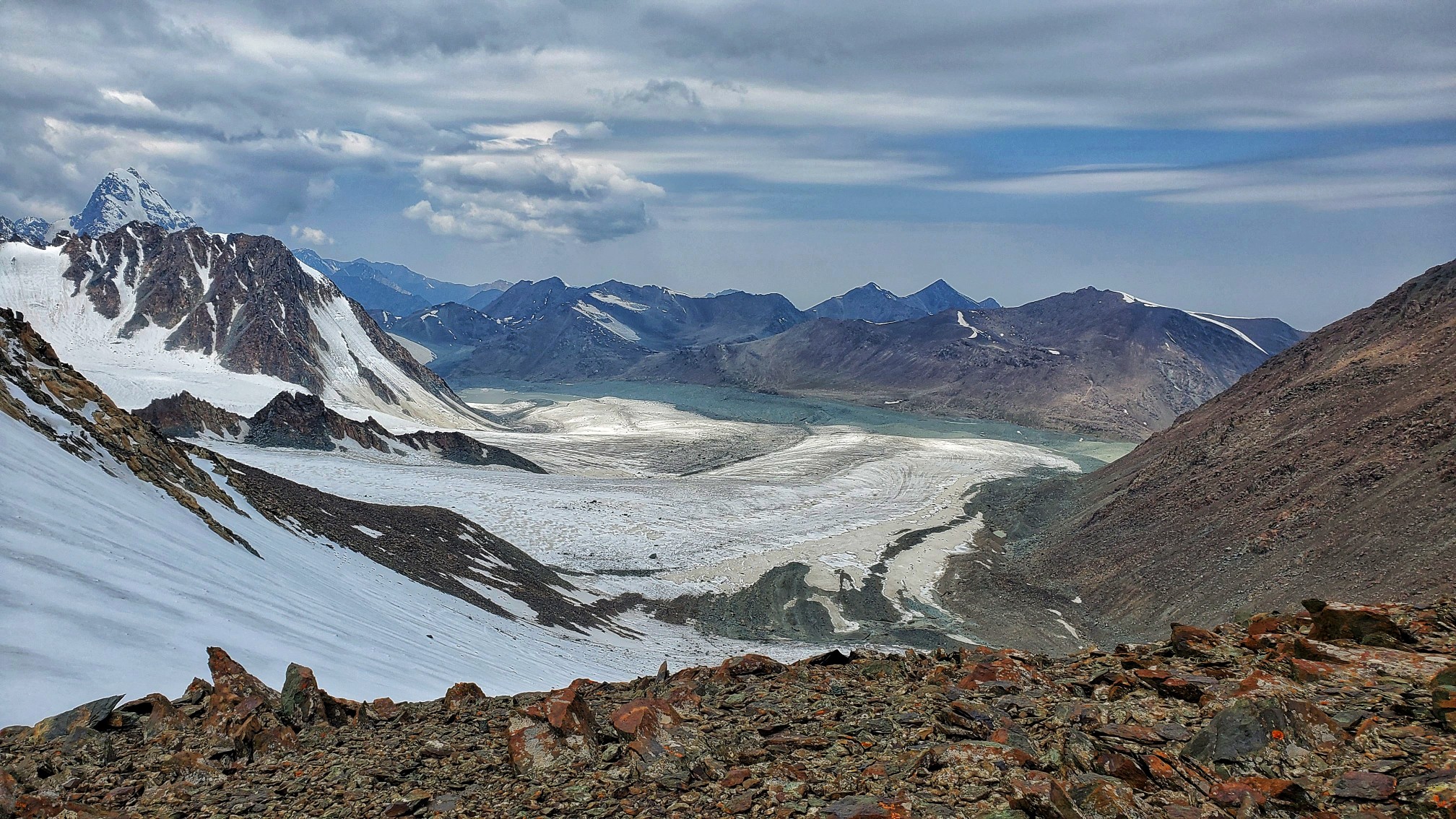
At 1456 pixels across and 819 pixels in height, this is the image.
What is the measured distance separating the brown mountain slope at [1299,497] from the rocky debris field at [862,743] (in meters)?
19.2

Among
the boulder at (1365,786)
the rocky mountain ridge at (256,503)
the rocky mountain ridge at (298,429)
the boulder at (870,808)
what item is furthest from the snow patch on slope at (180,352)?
the boulder at (1365,786)

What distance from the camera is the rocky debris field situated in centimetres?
545

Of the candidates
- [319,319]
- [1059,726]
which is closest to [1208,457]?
[1059,726]

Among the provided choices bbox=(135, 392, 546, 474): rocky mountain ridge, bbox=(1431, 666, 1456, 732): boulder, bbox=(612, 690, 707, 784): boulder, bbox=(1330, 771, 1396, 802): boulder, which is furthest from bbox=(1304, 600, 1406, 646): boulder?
bbox=(135, 392, 546, 474): rocky mountain ridge

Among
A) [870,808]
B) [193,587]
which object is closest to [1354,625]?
[870,808]

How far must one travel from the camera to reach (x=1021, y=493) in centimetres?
7456

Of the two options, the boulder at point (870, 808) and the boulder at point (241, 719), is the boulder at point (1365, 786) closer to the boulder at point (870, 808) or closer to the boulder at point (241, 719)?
the boulder at point (870, 808)

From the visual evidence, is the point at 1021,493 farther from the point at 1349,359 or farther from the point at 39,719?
the point at 39,719

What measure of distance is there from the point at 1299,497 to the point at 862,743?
3914 centimetres

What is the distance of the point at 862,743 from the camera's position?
6688 mm

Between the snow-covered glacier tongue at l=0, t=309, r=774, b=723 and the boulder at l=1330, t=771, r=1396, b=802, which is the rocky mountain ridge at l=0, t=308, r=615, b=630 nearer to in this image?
the snow-covered glacier tongue at l=0, t=309, r=774, b=723

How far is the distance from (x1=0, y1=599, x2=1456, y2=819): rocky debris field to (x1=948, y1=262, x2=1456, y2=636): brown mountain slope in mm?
19184

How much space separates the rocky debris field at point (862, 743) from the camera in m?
5.45

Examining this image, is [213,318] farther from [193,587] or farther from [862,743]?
[862,743]
